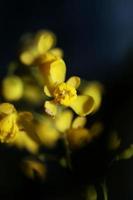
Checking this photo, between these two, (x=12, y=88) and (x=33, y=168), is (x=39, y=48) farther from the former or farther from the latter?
(x=33, y=168)

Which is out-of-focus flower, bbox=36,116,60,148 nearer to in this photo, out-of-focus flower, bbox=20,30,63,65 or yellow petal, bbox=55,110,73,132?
yellow petal, bbox=55,110,73,132

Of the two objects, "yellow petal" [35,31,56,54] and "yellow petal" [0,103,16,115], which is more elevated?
"yellow petal" [35,31,56,54]

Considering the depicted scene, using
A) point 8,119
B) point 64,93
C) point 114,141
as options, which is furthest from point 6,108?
point 114,141

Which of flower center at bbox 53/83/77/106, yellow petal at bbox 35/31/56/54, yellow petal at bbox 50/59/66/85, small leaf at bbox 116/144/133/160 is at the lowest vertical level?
small leaf at bbox 116/144/133/160

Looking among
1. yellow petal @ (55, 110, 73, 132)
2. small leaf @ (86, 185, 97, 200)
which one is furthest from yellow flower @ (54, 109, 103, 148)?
small leaf @ (86, 185, 97, 200)
